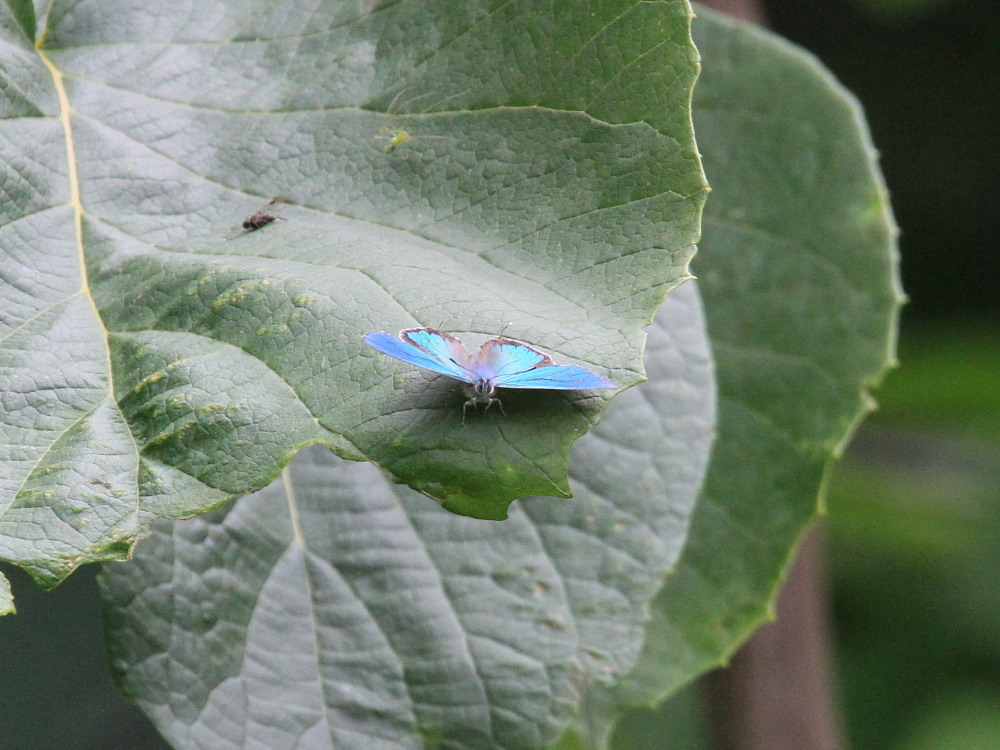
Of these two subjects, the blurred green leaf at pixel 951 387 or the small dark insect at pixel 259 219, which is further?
the blurred green leaf at pixel 951 387

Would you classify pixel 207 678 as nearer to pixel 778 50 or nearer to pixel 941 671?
pixel 778 50

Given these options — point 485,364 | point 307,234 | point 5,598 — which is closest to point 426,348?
point 485,364

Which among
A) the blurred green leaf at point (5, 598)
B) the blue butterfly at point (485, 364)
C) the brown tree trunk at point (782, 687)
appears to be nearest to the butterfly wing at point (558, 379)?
the blue butterfly at point (485, 364)

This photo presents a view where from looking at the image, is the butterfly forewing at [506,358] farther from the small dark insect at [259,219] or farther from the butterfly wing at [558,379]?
the small dark insect at [259,219]

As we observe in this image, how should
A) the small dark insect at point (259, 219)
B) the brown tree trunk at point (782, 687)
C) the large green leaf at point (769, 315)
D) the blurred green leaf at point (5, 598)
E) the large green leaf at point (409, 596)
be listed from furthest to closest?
the brown tree trunk at point (782, 687) → the large green leaf at point (769, 315) → the large green leaf at point (409, 596) → the small dark insect at point (259, 219) → the blurred green leaf at point (5, 598)

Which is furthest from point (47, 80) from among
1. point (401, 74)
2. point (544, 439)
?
point (544, 439)

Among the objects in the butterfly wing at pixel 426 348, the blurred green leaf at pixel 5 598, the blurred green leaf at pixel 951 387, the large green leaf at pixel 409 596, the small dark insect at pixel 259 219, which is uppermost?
the small dark insect at pixel 259 219

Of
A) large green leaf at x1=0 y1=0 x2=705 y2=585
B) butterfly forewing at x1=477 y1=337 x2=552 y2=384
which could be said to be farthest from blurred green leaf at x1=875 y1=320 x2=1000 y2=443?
butterfly forewing at x1=477 y1=337 x2=552 y2=384
